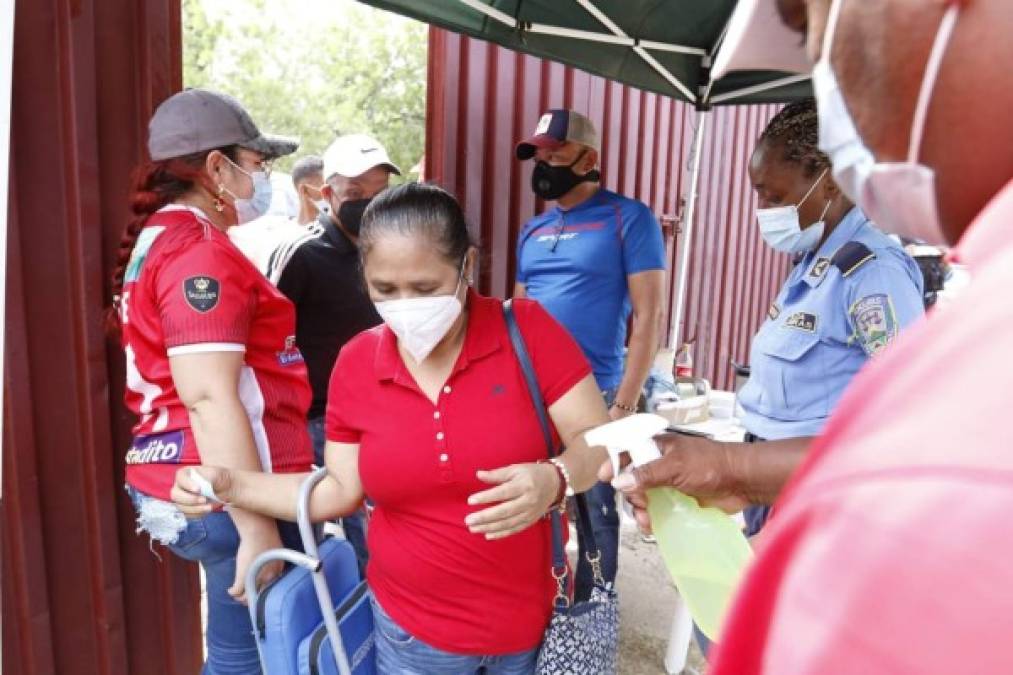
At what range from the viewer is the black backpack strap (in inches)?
74.2

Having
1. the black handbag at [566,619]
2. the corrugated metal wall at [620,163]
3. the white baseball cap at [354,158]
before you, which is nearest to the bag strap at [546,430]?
the black handbag at [566,619]

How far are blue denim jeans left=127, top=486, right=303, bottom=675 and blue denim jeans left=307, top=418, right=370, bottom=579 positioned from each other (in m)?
0.81

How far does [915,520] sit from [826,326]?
1755mm

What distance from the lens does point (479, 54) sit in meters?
4.29

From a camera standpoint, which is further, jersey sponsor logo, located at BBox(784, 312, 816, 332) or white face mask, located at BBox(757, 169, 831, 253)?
white face mask, located at BBox(757, 169, 831, 253)

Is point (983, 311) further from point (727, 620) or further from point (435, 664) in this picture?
point (435, 664)

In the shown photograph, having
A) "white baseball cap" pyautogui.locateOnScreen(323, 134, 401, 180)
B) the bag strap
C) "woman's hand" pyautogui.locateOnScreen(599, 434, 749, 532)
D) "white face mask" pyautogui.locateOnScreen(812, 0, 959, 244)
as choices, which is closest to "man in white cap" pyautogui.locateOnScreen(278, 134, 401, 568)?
"white baseball cap" pyautogui.locateOnScreen(323, 134, 401, 180)

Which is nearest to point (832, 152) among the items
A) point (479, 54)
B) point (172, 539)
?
point (172, 539)

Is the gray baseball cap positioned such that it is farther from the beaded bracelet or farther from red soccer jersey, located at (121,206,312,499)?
the beaded bracelet

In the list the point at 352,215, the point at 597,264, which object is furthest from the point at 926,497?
the point at 597,264

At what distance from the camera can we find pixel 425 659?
1.64 metres

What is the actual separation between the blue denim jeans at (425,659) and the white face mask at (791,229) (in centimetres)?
144

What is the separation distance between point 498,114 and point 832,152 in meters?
3.93

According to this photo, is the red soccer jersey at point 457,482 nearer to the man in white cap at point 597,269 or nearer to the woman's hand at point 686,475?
the woman's hand at point 686,475
